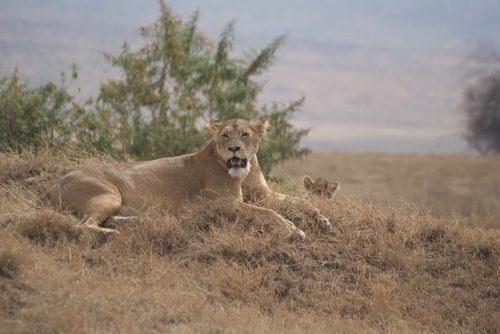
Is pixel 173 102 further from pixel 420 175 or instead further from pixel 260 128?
pixel 420 175

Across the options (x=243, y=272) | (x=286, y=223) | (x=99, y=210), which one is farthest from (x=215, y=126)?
(x=243, y=272)

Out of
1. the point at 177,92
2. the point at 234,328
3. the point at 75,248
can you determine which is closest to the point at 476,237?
the point at 234,328

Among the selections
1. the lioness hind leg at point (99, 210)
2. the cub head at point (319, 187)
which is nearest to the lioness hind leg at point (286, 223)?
the lioness hind leg at point (99, 210)

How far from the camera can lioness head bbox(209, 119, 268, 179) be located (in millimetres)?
9516

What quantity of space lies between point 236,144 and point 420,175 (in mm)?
27523

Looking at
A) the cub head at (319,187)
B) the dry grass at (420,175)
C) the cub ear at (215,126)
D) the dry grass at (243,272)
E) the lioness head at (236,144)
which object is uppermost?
the cub ear at (215,126)

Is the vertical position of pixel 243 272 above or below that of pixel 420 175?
above

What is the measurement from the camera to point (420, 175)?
36.1 metres

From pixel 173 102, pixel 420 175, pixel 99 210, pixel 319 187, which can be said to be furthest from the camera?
pixel 420 175

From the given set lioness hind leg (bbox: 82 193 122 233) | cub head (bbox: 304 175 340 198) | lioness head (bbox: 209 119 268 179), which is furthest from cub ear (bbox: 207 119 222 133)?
cub head (bbox: 304 175 340 198)

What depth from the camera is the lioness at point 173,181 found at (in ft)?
30.7

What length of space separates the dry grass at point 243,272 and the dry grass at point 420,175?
58.3ft

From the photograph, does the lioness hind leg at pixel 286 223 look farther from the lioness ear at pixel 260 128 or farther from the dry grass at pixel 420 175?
the dry grass at pixel 420 175

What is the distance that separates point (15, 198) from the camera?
384 inches
